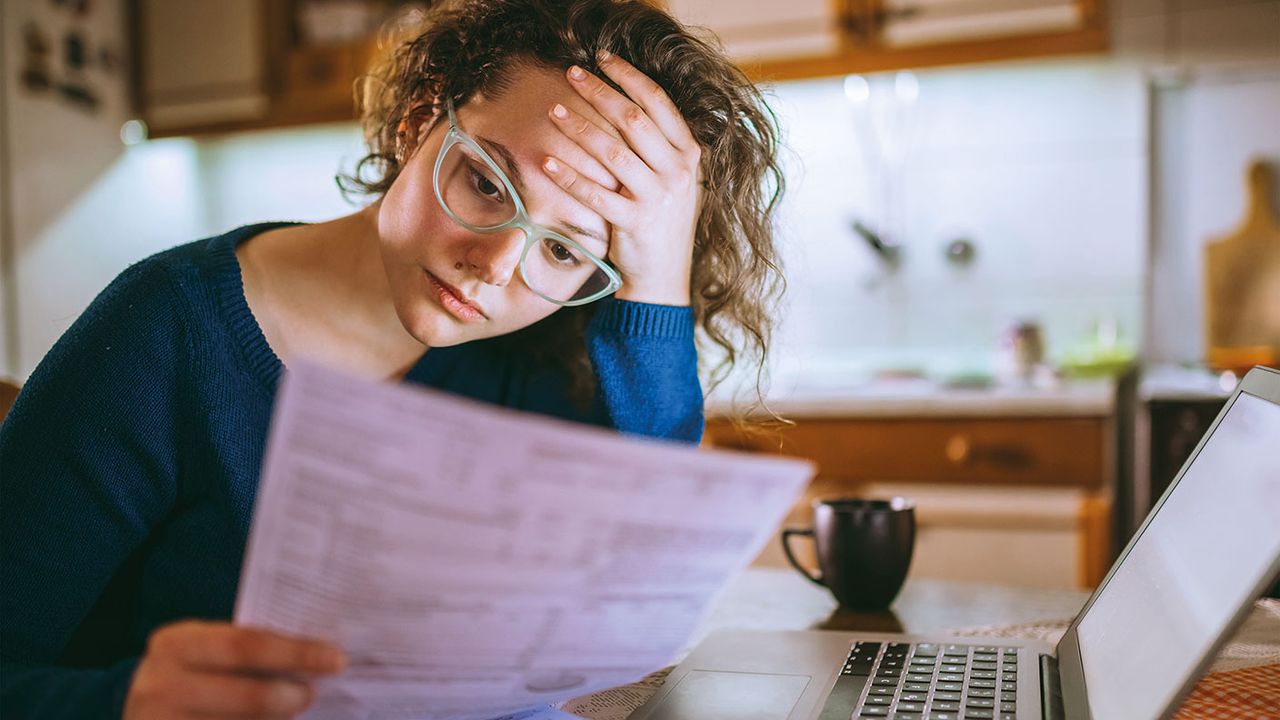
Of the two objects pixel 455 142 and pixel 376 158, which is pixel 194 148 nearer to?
pixel 376 158

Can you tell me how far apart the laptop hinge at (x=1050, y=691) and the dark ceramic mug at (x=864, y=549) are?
202mm

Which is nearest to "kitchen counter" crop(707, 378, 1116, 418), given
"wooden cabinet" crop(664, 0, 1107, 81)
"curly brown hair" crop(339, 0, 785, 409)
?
"wooden cabinet" crop(664, 0, 1107, 81)

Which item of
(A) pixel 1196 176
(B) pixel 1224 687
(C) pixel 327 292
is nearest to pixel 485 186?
(C) pixel 327 292

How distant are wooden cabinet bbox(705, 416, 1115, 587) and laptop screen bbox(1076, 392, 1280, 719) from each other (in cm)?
141

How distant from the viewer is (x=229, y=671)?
0.48m

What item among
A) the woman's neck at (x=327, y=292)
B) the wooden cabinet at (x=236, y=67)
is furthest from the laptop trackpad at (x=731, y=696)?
the wooden cabinet at (x=236, y=67)

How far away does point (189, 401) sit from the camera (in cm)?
87

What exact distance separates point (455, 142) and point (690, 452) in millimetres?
511

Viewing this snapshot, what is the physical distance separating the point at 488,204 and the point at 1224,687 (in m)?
0.63

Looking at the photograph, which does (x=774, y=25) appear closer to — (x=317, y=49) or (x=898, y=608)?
(x=317, y=49)

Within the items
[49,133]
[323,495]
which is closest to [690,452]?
[323,495]

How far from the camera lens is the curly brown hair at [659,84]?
947 millimetres

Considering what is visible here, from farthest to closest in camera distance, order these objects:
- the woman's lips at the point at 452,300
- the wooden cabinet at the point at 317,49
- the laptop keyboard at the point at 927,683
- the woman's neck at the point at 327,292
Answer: the wooden cabinet at the point at 317,49 → the woman's neck at the point at 327,292 → the woman's lips at the point at 452,300 → the laptop keyboard at the point at 927,683

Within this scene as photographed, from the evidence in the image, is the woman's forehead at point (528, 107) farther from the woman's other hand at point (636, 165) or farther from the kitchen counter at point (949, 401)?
the kitchen counter at point (949, 401)
